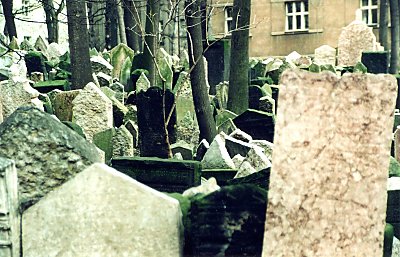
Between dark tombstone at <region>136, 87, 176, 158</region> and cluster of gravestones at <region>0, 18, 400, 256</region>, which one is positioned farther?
dark tombstone at <region>136, 87, 176, 158</region>

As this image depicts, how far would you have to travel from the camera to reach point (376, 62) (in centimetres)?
2394

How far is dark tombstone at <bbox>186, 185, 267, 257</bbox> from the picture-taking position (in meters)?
5.05

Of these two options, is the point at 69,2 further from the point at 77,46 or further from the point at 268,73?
the point at 268,73

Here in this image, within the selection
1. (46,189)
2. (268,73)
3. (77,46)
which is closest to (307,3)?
(268,73)

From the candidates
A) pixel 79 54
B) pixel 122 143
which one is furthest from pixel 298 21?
pixel 122 143

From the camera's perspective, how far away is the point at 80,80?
49.9 ft

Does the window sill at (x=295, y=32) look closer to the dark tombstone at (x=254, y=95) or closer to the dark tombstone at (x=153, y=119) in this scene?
the dark tombstone at (x=254, y=95)

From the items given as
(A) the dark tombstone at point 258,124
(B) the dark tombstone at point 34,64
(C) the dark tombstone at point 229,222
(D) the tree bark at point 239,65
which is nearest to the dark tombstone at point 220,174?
(C) the dark tombstone at point 229,222

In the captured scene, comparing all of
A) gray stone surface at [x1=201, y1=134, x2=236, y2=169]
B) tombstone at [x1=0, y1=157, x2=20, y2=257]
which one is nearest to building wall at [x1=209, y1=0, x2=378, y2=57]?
gray stone surface at [x1=201, y1=134, x2=236, y2=169]

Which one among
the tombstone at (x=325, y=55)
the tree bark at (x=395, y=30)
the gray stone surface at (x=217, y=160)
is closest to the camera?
the gray stone surface at (x=217, y=160)

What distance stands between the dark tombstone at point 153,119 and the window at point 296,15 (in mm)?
35115

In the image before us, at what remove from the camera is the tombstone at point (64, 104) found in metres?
13.0

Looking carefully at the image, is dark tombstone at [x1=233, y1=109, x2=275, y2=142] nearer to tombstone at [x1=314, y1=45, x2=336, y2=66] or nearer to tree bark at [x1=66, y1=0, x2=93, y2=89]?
tree bark at [x1=66, y1=0, x2=93, y2=89]

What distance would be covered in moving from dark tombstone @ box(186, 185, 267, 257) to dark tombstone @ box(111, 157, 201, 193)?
246 cm
